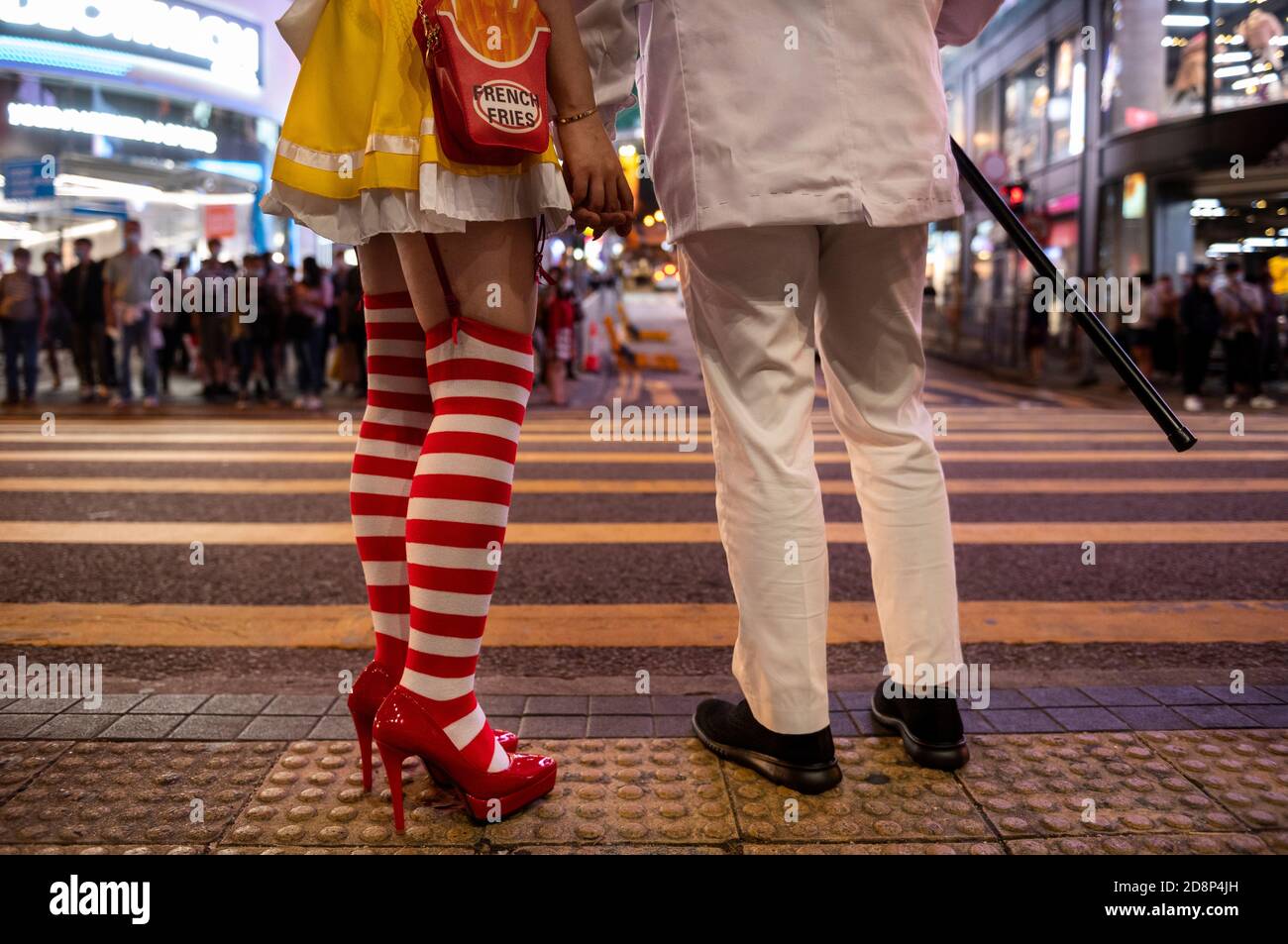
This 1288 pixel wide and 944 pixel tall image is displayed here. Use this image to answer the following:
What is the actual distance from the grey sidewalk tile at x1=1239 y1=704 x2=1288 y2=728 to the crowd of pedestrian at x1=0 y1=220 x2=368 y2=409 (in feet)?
32.6

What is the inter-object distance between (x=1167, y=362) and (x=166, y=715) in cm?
1470

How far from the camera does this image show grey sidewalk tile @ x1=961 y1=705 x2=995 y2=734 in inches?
85.6

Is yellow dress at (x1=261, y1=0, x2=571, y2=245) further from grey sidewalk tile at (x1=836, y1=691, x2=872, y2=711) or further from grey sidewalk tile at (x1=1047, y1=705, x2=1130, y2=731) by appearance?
grey sidewalk tile at (x1=1047, y1=705, x2=1130, y2=731)

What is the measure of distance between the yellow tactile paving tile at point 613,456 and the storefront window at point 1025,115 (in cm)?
2151

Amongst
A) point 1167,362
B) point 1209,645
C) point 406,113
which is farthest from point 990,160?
point 406,113

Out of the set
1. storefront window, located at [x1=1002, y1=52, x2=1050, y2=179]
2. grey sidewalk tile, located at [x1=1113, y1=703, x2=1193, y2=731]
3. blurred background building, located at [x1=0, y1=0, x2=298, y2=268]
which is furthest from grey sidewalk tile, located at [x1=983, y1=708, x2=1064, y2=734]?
storefront window, located at [x1=1002, y1=52, x2=1050, y2=179]

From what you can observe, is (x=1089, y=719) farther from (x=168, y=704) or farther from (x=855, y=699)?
(x=168, y=704)

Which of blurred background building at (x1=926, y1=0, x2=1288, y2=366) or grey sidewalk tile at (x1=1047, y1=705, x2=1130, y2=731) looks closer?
grey sidewalk tile at (x1=1047, y1=705, x2=1130, y2=731)

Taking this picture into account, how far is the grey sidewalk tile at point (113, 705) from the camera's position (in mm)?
2281

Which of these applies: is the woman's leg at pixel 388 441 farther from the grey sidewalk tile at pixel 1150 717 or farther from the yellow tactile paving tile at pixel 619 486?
the yellow tactile paving tile at pixel 619 486

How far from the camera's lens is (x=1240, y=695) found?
2365 millimetres

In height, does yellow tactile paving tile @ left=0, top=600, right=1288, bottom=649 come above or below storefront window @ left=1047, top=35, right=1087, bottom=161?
below

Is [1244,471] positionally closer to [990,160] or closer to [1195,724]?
[1195,724]

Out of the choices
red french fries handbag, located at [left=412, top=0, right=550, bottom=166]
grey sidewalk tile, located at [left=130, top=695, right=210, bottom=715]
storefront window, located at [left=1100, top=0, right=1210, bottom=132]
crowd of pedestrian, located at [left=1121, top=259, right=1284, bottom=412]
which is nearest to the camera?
red french fries handbag, located at [left=412, top=0, right=550, bottom=166]
